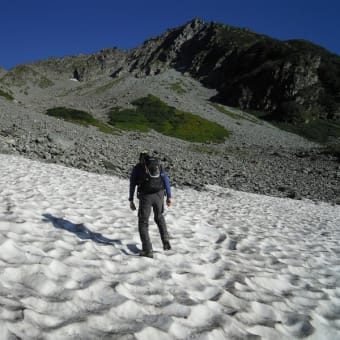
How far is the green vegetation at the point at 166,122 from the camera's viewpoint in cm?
7379

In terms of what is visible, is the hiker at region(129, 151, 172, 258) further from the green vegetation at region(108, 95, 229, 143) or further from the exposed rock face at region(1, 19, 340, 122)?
the exposed rock face at region(1, 19, 340, 122)

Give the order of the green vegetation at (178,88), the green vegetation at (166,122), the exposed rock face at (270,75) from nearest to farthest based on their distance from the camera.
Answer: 1. the green vegetation at (166,122)
2. the exposed rock face at (270,75)
3. the green vegetation at (178,88)

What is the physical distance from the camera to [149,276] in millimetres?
6660

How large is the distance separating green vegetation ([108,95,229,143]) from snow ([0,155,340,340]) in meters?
57.9

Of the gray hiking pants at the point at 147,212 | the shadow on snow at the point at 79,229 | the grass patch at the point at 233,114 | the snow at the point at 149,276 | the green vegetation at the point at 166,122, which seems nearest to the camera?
the snow at the point at 149,276

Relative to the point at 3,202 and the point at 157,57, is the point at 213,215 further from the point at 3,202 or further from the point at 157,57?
the point at 157,57

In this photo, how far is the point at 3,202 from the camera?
9797 mm

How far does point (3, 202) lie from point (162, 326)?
23.6ft

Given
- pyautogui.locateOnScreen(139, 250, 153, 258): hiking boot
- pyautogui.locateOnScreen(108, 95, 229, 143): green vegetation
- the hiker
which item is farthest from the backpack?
pyautogui.locateOnScreen(108, 95, 229, 143): green vegetation

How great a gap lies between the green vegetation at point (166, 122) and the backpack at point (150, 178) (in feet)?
198

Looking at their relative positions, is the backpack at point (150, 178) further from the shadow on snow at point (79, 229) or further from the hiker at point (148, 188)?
the shadow on snow at point (79, 229)

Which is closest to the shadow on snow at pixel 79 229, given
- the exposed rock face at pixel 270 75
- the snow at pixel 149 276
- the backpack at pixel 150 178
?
the snow at pixel 149 276

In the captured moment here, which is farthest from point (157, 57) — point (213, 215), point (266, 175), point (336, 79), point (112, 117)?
point (213, 215)

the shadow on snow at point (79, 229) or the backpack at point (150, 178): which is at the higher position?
the backpack at point (150, 178)
